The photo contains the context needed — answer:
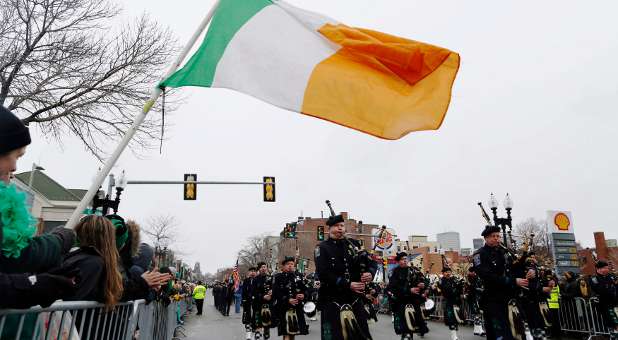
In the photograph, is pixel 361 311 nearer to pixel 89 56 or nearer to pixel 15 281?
pixel 15 281

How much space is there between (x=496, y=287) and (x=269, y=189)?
13197 mm

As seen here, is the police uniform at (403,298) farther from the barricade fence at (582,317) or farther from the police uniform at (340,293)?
the police uniform at (340,293)

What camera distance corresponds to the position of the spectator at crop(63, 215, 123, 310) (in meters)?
3.40

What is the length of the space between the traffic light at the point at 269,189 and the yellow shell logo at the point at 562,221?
39.9ft

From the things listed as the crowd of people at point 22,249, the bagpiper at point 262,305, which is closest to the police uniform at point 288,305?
the bagpiper at point 262,305

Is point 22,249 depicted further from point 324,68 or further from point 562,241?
point 562,241

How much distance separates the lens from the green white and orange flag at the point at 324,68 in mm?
4918

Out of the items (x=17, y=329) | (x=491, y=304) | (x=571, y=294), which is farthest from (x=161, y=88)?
(x=571, y=294)

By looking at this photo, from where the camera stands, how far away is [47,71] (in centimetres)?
1232

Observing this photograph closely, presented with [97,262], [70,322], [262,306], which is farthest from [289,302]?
[70,322]

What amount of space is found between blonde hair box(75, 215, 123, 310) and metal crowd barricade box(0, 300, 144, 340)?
120 millimetres

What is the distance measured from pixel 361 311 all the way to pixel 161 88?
3.98m

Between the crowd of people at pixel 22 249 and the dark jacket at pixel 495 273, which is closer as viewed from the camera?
the crowd of people at pixel 22 249

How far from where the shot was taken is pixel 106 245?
11.8ft
